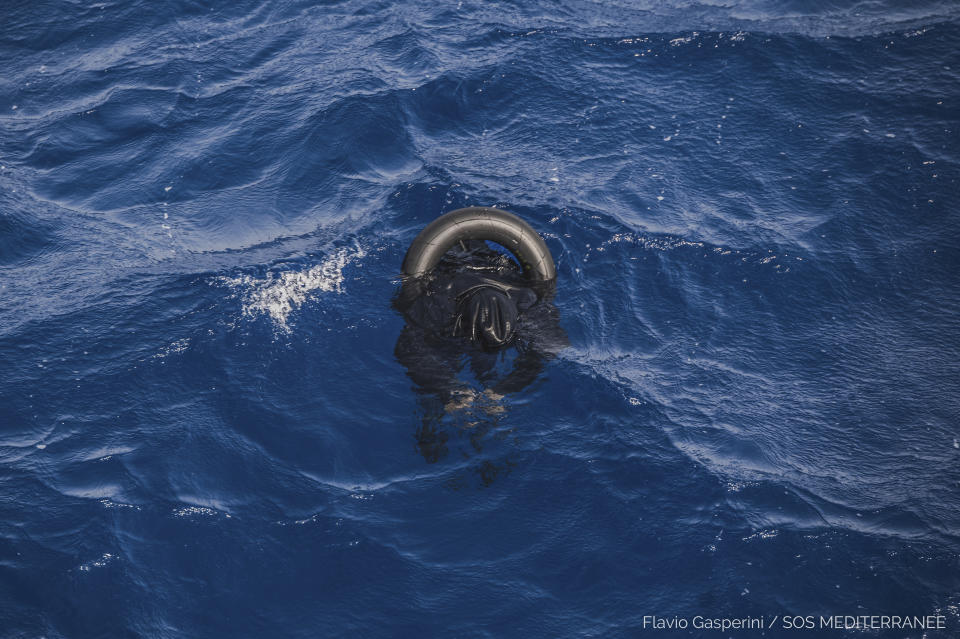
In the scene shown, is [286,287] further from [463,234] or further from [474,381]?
[474,381]

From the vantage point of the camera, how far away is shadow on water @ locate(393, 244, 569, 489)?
11492 millimetres

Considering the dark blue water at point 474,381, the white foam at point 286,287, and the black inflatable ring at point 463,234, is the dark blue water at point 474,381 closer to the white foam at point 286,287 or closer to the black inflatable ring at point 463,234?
the white foam at point 286,287

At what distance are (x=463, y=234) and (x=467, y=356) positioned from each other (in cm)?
194

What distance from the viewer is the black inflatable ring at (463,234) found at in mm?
12758

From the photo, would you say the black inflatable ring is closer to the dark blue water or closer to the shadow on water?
the shadow on water

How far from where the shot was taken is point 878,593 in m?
9.52

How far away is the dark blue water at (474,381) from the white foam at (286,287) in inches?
2.9

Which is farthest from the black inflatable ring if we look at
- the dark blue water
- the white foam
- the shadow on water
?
the white foam

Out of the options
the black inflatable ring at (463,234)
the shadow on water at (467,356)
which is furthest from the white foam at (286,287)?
the black inflatable ring at (463,234)

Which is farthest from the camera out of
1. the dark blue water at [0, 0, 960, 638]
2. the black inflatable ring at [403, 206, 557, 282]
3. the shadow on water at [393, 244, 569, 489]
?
the black inflatable ring at [403, 206, 557, 282]

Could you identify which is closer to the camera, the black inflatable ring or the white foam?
the black inflatable ring

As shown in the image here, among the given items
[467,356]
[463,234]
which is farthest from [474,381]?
[463,234]

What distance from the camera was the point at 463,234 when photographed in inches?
504

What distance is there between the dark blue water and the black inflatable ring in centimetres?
137
